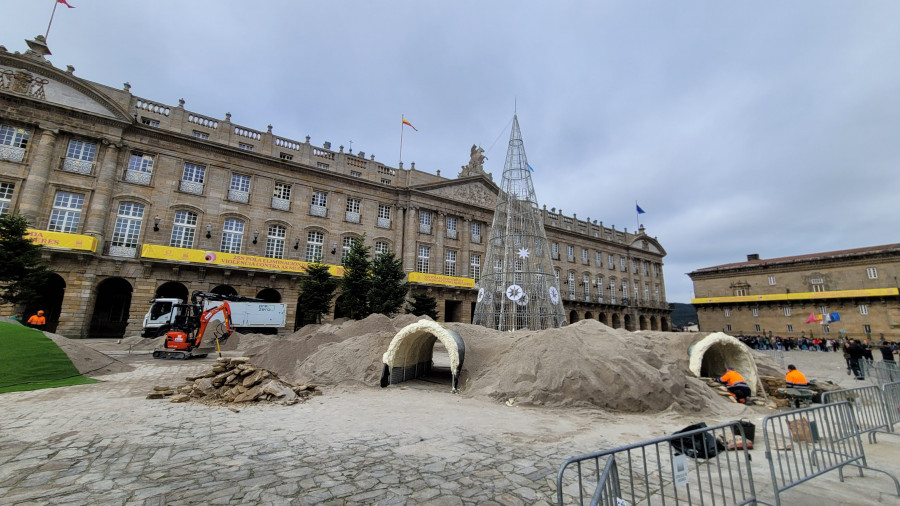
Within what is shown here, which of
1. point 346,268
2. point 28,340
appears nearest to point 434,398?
point 28,340

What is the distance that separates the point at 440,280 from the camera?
103ft

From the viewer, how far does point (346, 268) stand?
23609 mm

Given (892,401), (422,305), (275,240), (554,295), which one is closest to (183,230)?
(275,240)

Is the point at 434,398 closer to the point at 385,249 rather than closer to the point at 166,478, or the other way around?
the point at 166,478

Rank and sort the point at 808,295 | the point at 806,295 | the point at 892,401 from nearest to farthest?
the point at 892,401, the point at 808,295, the point at 806,295

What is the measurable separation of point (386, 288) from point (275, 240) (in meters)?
9.80

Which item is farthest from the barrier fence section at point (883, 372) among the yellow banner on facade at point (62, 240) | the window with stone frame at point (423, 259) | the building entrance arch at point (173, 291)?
the building entrance arch at point (173, 291)

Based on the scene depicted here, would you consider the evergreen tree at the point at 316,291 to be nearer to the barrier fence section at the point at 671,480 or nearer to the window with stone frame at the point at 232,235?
the window with stone frame at the point at 232,235

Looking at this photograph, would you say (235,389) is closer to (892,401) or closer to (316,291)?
(892,401)

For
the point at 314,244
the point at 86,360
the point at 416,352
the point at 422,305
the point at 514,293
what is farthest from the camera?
the point at 314,244

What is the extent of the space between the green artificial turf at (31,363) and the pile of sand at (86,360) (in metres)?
0.30

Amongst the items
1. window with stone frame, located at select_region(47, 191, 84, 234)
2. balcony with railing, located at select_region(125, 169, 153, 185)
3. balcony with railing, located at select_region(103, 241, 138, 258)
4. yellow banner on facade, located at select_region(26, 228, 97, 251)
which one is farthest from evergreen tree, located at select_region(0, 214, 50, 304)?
balcony with railing, located at select_region(125, 169, 153, 185)

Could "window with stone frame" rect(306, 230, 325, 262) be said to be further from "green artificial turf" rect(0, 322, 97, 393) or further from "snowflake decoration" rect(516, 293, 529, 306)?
"snowflake decoration" rect(516, 293, 529, 306)

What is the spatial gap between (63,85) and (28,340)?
2030 cm
